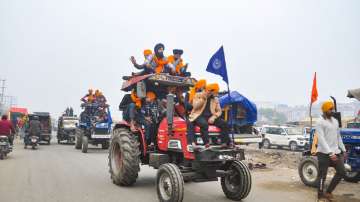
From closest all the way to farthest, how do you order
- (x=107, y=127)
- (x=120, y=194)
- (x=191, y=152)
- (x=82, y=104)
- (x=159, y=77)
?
(x=191, y=152) → (x=120, y=194) → (x=159, y=77) → (x=107, y=127) → (x=82, y=104)

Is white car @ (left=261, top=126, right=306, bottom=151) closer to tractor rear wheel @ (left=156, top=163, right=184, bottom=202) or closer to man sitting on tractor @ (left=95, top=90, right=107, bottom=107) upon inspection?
man sitting on tractor @ (left=95, top=90, right=107, bottom=107)

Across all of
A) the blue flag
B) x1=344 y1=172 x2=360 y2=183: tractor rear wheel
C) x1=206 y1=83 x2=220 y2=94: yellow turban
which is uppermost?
the blue flag

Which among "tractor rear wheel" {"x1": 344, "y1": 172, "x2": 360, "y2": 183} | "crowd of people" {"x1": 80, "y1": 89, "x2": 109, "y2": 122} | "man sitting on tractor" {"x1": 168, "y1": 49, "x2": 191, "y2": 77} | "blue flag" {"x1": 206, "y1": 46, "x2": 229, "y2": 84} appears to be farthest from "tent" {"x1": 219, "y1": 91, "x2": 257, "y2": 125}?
"crowd of people" {"x1": 80, "y1": 89, "x2": 109, "y2": 122}

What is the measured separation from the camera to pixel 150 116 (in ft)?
29.1

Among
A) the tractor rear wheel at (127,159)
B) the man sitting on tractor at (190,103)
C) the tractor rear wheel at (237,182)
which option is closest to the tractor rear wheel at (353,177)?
the tractor rear wheel at (237,182)

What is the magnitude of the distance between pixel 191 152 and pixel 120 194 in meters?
2.13

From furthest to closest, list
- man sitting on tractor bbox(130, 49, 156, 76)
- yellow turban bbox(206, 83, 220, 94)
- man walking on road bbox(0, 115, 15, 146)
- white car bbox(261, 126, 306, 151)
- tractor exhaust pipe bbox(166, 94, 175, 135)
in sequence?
white car bbox(261, 126, 306, 151), man walking on road bbox(0, 115, 15, 146), man sitting on tractor bbox(130, 49, 156, 76), yellow turban bbox(206, 83, 220, 94), tractor exhaust pipe bbox(166, 94, 175, 135)

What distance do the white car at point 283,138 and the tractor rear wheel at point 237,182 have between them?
20641 millimetres

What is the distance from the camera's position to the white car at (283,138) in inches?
1059

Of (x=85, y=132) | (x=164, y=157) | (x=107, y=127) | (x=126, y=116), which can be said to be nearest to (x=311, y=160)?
(x=164, y=157)

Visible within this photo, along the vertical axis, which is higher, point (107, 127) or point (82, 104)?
point (82, 104)

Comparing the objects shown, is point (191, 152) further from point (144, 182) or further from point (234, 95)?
point (234, 95)

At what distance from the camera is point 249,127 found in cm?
1292

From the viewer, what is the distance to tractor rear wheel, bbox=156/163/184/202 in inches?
251
